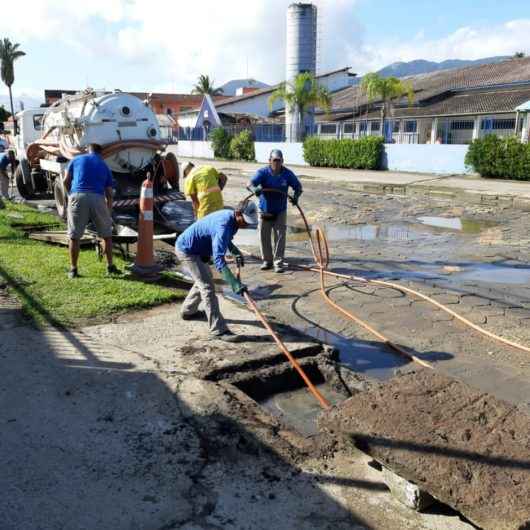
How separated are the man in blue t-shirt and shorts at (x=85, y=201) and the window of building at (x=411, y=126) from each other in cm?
2684

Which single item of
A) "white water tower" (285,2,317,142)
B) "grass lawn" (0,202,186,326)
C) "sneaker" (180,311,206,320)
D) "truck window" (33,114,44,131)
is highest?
"white water tower" (285,2,317,142)

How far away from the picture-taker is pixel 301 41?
45469 millimetres

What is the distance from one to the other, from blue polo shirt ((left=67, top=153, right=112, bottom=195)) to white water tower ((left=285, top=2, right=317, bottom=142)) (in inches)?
1577

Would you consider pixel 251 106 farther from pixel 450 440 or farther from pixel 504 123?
pixel 450 440

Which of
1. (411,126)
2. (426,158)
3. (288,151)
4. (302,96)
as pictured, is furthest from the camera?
(302,96)

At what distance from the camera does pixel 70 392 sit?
414 centimetres

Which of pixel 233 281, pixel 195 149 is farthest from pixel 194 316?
pixel 195 149

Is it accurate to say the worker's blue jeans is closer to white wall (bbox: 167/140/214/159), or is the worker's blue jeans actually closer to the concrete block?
the concrete block

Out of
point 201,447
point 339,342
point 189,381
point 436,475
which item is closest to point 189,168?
point 339,342

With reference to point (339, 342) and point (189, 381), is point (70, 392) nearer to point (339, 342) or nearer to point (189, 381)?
point (189, 381)

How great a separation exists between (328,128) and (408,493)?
3568 centimetres

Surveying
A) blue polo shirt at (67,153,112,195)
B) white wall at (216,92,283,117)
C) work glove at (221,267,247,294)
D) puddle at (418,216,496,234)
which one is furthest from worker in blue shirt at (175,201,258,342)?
white wall at (216,92,283,117)

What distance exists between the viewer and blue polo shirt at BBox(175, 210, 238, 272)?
4.72 m

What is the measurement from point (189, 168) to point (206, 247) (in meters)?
2.56
